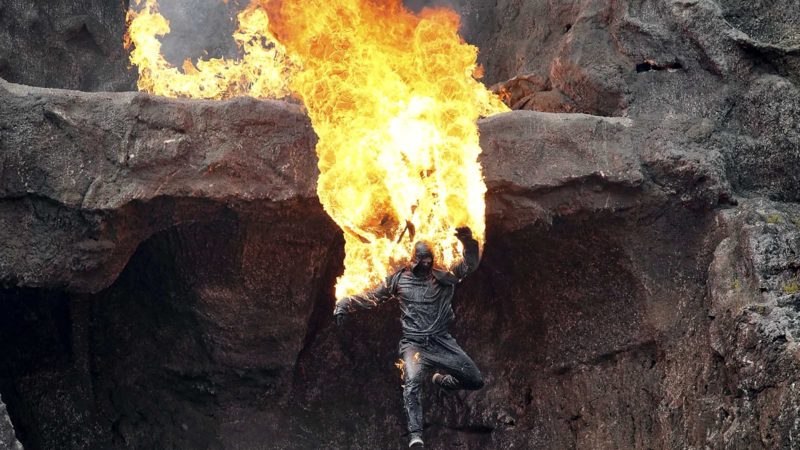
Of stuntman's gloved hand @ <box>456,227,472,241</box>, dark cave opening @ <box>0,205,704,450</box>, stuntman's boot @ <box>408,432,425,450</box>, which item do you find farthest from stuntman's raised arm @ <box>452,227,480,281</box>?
stuntman's boot @ <box>408,432,425,450</box>

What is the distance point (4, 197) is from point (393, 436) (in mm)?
4217

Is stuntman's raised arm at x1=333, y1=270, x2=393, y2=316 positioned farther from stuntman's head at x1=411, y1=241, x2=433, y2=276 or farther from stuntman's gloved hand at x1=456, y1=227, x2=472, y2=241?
stuntman's gloved hand at x1=456, y1=227, x2=472, y2=241

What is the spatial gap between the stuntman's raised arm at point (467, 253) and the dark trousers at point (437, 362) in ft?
2.01

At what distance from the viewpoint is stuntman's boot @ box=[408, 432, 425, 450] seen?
8016 mm

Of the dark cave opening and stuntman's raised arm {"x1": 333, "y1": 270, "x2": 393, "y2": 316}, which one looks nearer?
stuntman's raised arm {"x1": 333, "y1": 270, "x2": 393, "y2": 316}

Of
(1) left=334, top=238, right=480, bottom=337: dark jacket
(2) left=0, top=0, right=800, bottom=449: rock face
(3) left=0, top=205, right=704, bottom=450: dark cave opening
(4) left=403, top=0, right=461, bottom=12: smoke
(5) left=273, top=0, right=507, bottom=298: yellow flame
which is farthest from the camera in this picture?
(4) left=403, top=0, right=461, bottom=12: smoke

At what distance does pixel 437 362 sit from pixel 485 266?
1458 mm

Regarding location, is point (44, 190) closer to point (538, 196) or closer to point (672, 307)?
point (538, 196)

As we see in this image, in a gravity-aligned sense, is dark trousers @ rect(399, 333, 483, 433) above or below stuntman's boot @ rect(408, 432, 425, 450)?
above

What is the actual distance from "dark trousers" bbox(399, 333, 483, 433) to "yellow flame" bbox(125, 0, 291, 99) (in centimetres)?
444

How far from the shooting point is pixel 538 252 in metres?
8.93

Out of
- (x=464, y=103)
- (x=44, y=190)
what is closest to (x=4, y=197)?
(x=44, y=190)

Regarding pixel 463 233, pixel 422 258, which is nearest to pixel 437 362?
pixel 422 258

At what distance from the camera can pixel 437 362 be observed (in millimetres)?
8352
